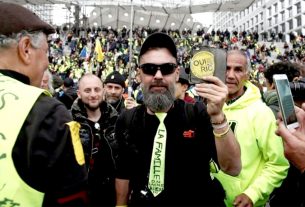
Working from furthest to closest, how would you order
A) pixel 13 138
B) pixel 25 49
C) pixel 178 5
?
pixel 178 5 → pixel 25 49 → pixel 13 138

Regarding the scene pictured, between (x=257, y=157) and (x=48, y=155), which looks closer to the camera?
(x=48, y=155)

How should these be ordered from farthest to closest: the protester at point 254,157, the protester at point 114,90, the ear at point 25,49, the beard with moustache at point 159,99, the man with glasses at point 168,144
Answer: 1. the protester at point 114,90
2. the protester at point 254,157
3. the beard with moustache at point 159,99
4. the man with glasses at point 168,144
5. the ear at point 25,49

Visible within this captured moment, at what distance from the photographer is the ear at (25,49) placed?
1.54 m

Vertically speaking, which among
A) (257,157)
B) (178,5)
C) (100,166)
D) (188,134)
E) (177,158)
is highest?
(178,5)

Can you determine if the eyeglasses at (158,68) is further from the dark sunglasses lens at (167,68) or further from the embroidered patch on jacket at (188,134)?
the embroidered patch on jacket at (188,134)

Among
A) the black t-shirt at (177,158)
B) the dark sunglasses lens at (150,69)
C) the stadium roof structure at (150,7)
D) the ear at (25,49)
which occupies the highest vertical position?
the stadium roof structure at (150,7)

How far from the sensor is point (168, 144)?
2.04m

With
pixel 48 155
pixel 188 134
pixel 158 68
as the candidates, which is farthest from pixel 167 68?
pixel 48 155

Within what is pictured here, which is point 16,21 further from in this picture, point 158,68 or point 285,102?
point 285,102

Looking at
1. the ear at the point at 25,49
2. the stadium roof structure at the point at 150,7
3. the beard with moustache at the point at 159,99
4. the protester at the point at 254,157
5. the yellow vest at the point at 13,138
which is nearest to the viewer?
the yellow vest at the point at 13,138

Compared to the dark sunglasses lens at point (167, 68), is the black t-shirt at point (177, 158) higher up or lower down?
lower down

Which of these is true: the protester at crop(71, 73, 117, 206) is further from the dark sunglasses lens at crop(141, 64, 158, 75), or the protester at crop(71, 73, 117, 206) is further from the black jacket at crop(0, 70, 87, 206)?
the black jacket at crop(0, 70, 87, 206)

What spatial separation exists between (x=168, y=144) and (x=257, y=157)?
0.85m

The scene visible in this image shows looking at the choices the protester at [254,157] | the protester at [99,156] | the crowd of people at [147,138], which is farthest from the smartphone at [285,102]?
the protester at [99,156]
